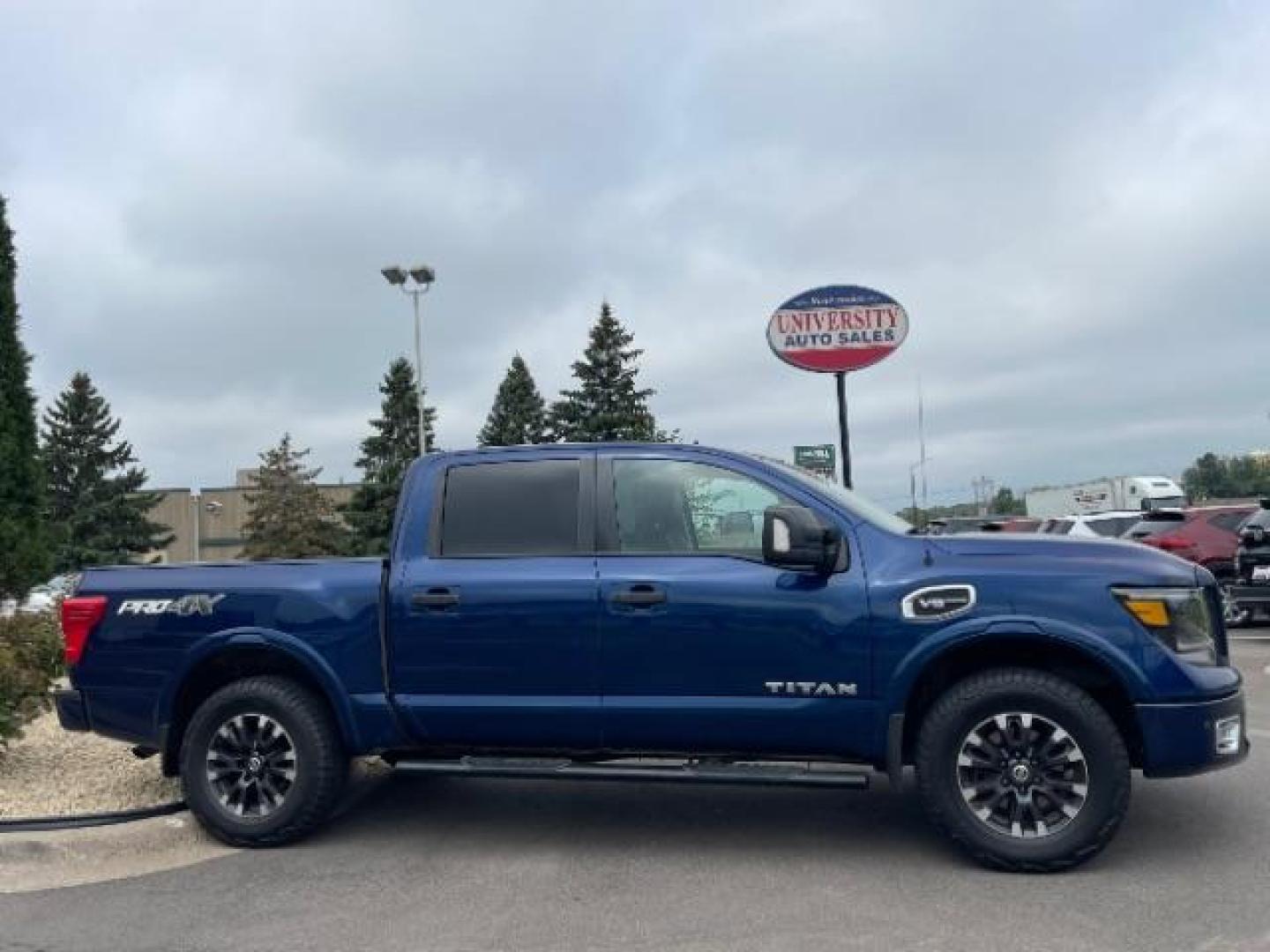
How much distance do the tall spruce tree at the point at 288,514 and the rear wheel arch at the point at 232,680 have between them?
42455 mm

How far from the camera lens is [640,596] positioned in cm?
532

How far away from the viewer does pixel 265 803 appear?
5730 millimetres

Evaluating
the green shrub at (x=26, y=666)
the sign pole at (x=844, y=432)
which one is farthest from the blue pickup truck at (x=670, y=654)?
the sign pole at (x=844, y=432)

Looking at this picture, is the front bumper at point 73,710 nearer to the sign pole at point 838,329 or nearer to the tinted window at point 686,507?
the tinted window at point 686,507

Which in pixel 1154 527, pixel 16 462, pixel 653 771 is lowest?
pixel 653 771

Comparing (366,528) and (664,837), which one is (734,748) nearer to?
(664,837)

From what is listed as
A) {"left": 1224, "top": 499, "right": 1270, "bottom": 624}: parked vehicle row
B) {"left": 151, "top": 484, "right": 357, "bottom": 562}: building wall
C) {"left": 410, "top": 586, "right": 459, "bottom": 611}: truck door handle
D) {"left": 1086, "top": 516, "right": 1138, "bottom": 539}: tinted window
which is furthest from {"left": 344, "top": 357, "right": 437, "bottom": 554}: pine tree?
{"left": 410, "top": 586, "right": 459, "bottom": 611}: truck door handle

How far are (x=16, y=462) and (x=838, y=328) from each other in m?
10.3

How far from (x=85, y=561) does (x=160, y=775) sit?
4526 centimetres

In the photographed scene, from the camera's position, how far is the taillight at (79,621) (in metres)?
Answer: 5.96

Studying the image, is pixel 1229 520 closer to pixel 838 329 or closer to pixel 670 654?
pixel 838 329

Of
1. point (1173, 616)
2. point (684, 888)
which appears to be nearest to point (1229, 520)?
point (1173, 616)

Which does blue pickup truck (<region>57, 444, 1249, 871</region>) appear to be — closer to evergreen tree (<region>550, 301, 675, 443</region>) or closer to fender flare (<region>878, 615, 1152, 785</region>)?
fender flare (<region>878, 615, 1152, 785</region>)

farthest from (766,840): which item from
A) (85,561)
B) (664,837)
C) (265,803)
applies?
(85,561)
